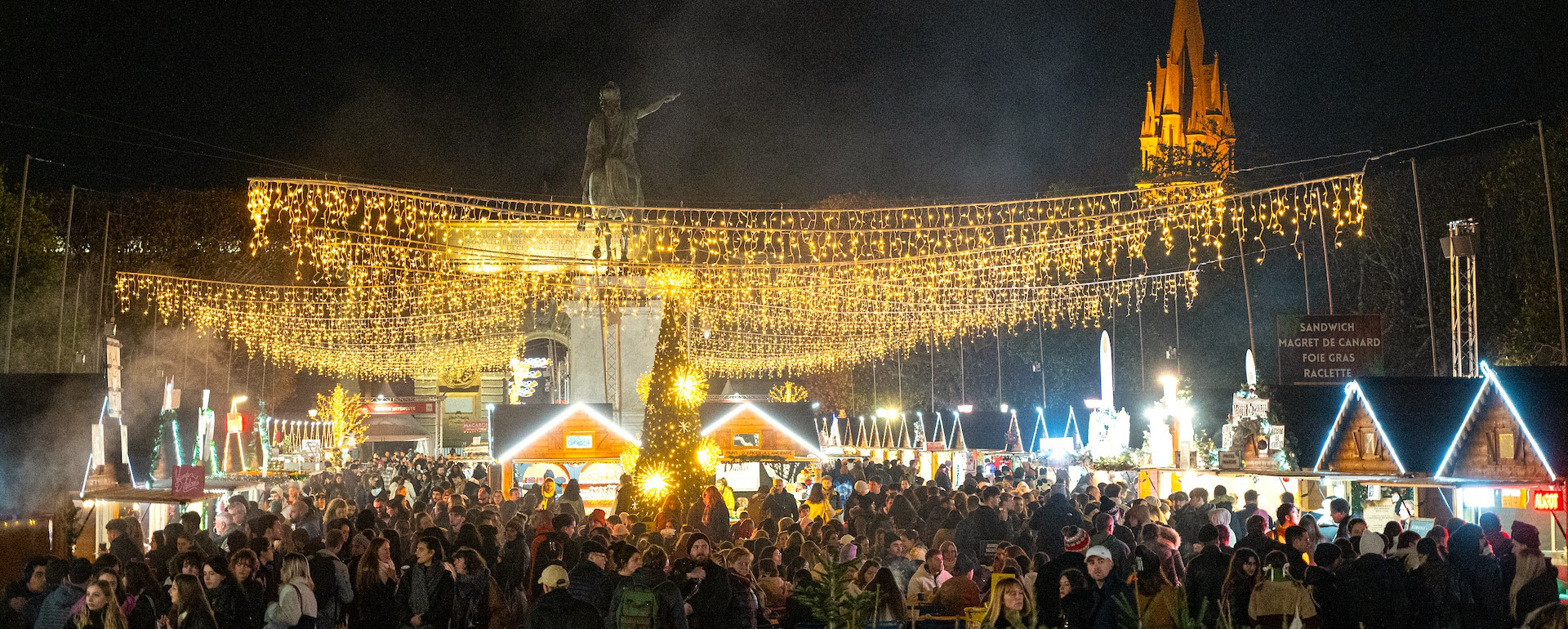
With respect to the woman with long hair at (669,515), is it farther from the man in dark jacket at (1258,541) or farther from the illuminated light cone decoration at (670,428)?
the man in dark jacket at (1258,541)

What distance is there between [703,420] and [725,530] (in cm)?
1565

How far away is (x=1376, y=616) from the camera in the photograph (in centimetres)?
937

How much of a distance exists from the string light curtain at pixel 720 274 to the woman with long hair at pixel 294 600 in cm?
846

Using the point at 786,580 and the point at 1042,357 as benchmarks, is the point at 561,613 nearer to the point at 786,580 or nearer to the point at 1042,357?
the point at 786,580

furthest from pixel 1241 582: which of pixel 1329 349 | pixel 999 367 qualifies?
pixel 999 367

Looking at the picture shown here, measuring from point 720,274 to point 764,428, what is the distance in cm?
531

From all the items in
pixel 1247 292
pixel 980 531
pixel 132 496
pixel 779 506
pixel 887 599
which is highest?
pixel 1247 292

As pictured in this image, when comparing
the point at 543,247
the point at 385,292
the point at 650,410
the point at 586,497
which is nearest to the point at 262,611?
the point at 650,410

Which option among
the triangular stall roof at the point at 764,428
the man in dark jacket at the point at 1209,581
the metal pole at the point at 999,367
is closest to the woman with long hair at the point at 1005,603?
the man in dark jacket at the point at 1209,581

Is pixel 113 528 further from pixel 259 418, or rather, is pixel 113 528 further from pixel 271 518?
pixel 259 418

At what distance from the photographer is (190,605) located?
8.30 m

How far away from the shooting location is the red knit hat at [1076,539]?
31.7ft

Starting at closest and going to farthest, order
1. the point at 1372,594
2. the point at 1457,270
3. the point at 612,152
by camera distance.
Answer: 1. the point at 1372,594
2. the point at 1457,270
3. the point at 612,152

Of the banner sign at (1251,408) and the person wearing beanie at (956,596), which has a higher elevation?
the banner sign at (1251,408)
